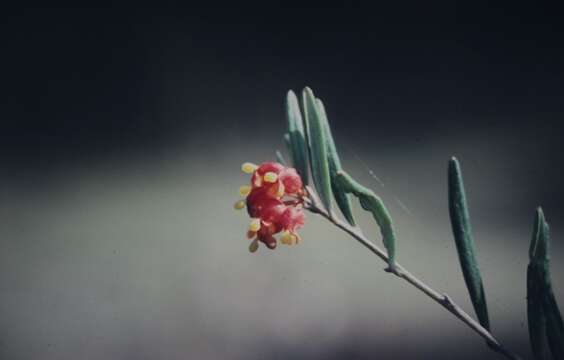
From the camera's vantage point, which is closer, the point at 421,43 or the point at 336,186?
the point at 336,186

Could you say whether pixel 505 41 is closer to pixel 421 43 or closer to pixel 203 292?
pixel 421 43

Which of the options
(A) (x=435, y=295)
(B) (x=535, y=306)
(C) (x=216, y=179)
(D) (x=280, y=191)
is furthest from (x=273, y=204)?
(C) (x=216, y=179)

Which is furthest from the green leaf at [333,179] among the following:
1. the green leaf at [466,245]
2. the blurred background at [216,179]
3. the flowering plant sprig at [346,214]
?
the blurred background at [216,179]

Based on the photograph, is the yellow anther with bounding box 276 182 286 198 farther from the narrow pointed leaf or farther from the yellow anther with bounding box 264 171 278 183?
the narrow pointed leaf

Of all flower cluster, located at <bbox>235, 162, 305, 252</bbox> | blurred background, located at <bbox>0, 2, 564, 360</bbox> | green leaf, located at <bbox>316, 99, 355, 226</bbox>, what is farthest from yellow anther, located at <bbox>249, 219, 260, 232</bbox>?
blurred background, located at <bbox>0, 2, 564, 360</bbox>

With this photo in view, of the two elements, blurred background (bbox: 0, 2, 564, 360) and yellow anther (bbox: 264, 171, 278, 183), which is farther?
blurred background (bbox: 0, 2, 564, 360)

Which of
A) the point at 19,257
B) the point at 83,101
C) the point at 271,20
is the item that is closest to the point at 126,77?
the point at 83,101

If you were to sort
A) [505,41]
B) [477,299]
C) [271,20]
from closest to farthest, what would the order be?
1. [477,299]
2. [505,41]
3. [271,20]

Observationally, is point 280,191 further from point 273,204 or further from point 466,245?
point 466,245
